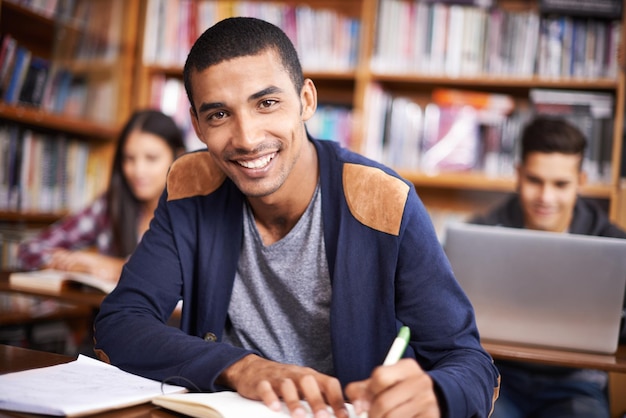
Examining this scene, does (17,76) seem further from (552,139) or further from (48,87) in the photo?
→ (552,139)

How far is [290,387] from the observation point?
2.89ft

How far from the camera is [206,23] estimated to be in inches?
131

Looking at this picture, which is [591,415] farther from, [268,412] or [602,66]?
[602,66]

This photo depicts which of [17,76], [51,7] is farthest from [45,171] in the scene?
[51,7]

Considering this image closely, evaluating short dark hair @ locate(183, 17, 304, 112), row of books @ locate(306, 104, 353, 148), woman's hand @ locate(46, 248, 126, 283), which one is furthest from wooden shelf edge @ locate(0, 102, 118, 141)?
short dark hair @ locate(183, 17, 304, 112)

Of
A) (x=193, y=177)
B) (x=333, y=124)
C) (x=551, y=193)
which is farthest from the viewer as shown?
(x=333, y=124)

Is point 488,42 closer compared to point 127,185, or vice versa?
point 127,185

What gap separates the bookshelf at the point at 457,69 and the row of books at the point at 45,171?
0.61m

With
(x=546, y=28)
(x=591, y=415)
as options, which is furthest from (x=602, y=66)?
(x=591, y=415)

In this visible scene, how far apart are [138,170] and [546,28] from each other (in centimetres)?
182

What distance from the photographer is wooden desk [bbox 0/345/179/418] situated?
82 cm

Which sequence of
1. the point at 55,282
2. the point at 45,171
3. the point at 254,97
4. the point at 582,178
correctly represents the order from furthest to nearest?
the point at 45,171, the point at 582,178, the point at 55,282, the point at 254,97

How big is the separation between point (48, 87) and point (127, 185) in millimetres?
694

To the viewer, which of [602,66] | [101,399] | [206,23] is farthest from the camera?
[206,23]
